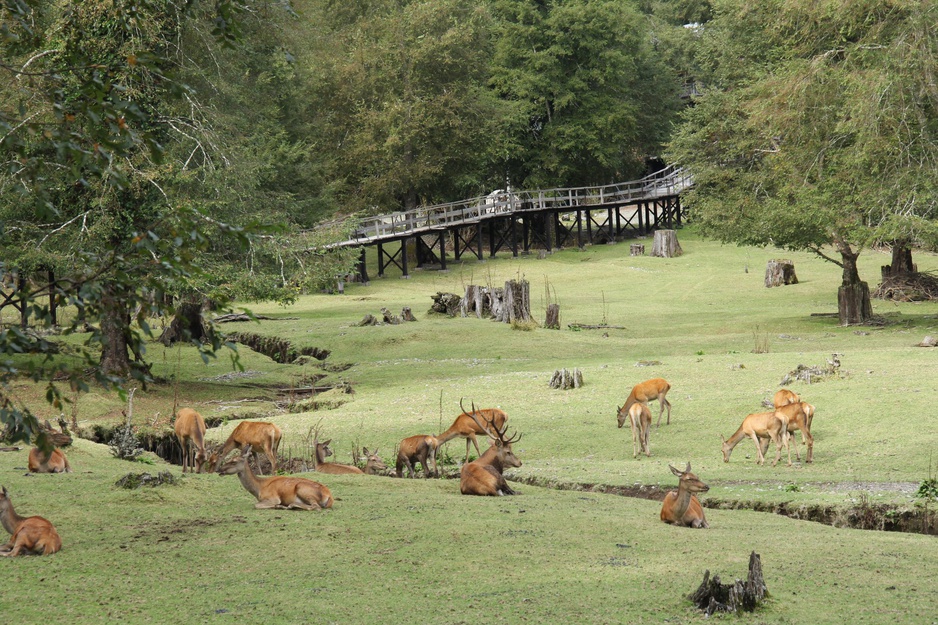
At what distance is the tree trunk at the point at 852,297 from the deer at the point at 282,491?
22.5 m

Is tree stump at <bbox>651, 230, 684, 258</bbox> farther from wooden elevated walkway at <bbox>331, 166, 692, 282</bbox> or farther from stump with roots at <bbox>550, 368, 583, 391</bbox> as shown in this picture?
Answer: stump with roots at <bbox>550, 368, 583, 391</bbox>

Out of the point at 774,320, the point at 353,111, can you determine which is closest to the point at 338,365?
the point at 774,320

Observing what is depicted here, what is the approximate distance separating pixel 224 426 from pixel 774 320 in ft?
60.3

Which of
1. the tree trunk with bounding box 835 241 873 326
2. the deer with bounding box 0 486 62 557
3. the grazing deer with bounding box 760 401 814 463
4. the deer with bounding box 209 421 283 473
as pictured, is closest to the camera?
the deer with bounding box 0 486 62 557

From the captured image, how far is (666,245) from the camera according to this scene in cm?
5269

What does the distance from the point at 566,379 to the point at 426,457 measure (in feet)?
21.8

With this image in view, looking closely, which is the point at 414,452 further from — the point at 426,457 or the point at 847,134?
the point at 847,134

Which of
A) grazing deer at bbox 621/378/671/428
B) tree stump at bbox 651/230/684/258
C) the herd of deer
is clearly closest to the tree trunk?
the herd of deer

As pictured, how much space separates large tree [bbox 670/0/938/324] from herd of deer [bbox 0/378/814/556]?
493 inches

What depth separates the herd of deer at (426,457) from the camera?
9.87 metres

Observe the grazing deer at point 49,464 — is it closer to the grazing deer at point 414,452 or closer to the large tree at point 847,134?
the grazing deer at point 414,452

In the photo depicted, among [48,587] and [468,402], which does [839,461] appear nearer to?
[468,402]

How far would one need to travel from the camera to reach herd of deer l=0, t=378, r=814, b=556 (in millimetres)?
9867

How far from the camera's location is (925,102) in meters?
25.5
